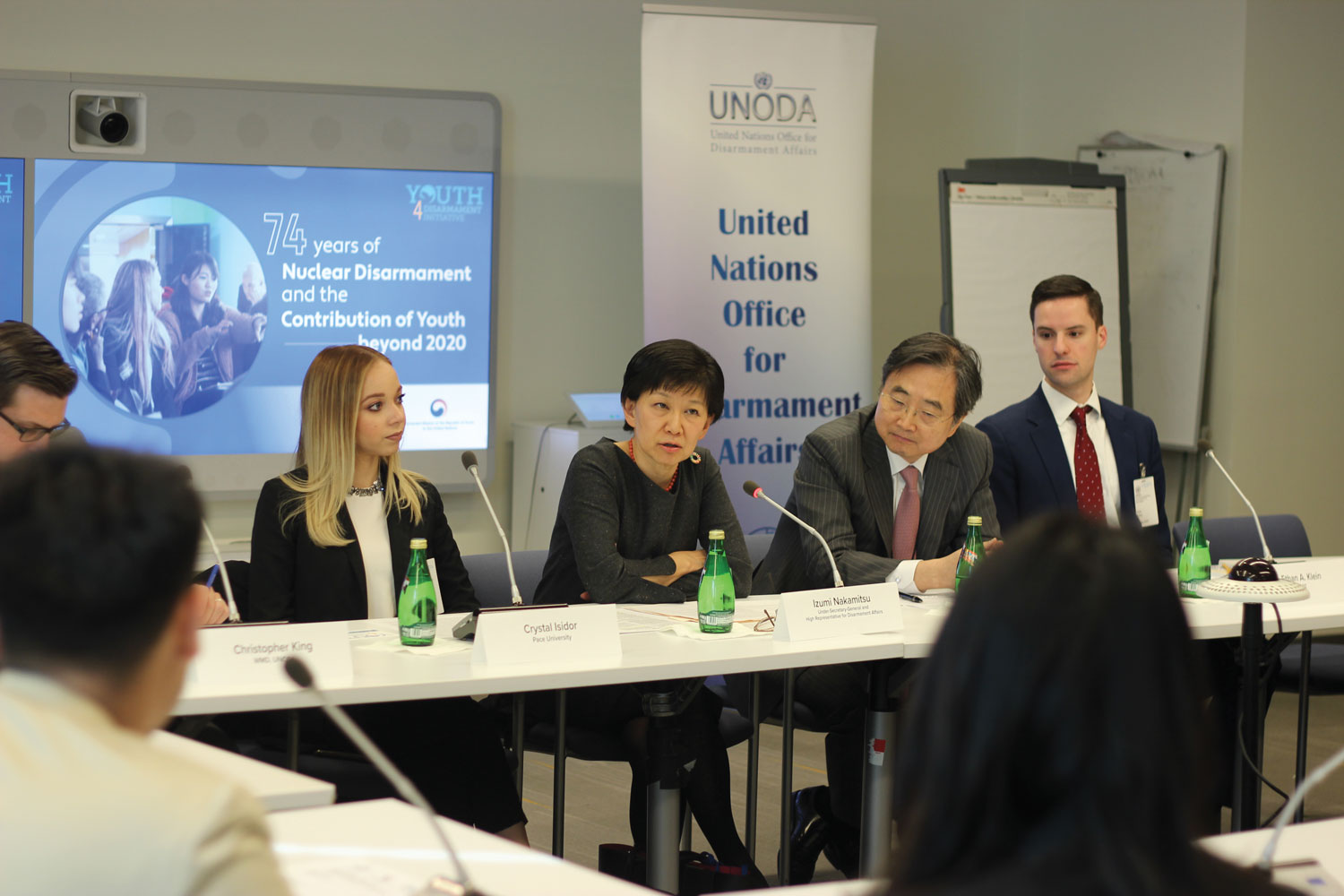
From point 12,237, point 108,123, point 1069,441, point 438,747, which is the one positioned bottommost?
point 438,747

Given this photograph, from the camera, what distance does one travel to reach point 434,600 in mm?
2400

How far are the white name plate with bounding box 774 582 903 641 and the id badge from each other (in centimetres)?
114

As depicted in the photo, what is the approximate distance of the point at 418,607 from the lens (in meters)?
2.37

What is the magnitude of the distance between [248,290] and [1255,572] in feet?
11.8

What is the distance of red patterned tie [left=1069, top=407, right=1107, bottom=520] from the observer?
137 inches

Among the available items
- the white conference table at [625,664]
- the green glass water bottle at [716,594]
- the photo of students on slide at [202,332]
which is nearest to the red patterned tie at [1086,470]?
the white conference table at [625,664]

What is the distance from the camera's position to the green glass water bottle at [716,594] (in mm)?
2557

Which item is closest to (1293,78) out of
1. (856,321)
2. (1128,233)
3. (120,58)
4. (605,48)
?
(1128,233)

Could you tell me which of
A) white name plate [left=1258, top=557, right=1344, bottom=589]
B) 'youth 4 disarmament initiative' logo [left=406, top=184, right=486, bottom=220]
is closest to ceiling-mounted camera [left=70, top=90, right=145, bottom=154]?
'youth 4 disarmament initiative' logo [left=406, top=184, right=486, bottom=220]

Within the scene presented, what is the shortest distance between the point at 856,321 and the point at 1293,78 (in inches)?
80.1

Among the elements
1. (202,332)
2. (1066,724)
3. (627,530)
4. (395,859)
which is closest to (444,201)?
(202,332)

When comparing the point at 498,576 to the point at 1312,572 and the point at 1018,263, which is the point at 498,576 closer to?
the point at 1312,572

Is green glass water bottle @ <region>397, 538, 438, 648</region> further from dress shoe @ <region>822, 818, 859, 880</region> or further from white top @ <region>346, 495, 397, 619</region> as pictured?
dress shoe @ <region>822, 818, 859, 880</region>

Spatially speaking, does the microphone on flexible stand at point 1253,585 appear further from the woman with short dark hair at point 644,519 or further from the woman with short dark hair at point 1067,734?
the woman with short dark hair at point 1067,734
